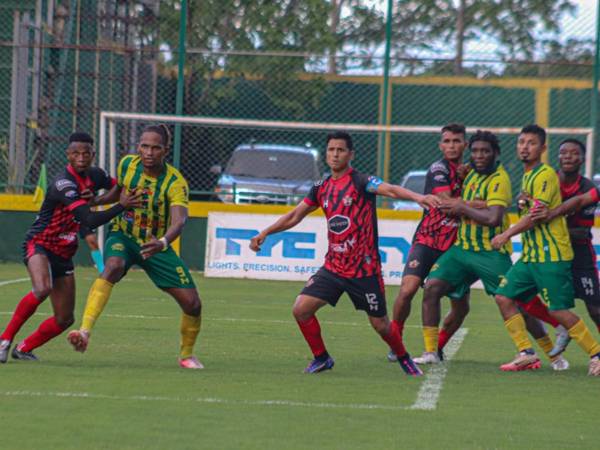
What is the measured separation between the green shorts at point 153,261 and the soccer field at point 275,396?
0.67 m

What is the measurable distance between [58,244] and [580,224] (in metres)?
4.22

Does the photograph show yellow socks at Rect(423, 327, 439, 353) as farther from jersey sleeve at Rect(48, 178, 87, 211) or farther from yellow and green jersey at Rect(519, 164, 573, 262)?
jersey sleeve at Rect(48, 178, 87, 211)

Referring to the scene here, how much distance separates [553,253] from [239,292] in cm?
785

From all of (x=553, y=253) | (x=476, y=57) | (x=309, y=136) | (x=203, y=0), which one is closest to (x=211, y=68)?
(x=203, y=0)

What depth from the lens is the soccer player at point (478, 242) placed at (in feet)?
32.1

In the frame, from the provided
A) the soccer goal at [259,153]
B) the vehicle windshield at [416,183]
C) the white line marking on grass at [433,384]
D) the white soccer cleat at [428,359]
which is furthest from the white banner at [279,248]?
the white soccer cleat at [428,359]

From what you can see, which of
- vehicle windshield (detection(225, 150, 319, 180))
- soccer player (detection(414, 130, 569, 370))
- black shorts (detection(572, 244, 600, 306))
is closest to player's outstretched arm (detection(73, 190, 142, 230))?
soccer player (detection(414, 130, 569, 370))

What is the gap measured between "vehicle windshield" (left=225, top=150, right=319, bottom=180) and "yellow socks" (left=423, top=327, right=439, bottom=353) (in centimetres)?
1135

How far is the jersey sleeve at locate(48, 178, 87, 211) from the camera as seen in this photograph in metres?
9.42

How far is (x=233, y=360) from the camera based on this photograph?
1014 centimetres

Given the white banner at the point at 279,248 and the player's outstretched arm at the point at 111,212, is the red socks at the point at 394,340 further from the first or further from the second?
the white banner at the point at 279,248

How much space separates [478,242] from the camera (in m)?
10.0

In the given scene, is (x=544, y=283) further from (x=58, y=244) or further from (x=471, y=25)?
(x=471, y=25)

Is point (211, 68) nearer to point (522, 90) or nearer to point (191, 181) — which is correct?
point (191, 181)
